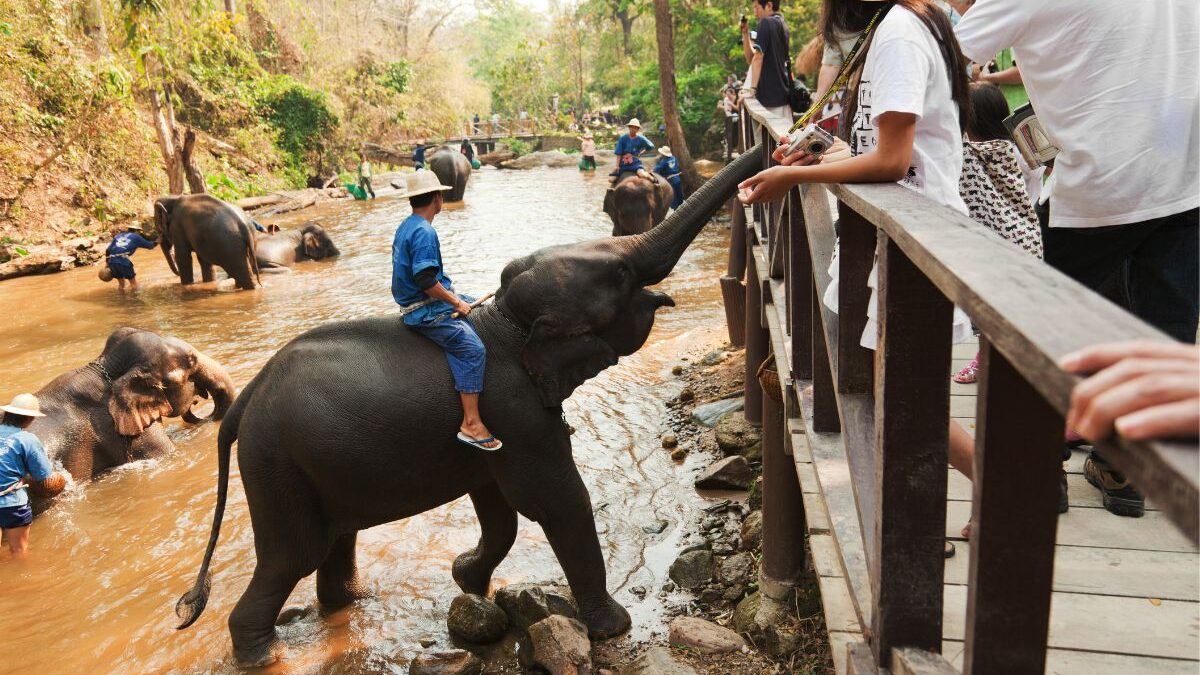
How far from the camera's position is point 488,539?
5051 millimetres

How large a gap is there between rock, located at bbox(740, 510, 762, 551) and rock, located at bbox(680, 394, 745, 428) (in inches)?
77.2

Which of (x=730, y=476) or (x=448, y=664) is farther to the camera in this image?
(x=730, y=476)

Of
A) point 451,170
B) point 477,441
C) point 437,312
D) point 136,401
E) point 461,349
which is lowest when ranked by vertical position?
point 136,401

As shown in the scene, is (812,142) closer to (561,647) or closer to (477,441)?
(477,441)

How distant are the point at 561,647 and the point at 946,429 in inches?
114

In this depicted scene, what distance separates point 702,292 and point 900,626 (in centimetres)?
1073

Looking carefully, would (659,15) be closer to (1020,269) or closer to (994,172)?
(994,172)

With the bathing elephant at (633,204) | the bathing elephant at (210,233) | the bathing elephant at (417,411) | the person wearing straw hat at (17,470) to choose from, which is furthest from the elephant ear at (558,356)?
the bathing elephant at (210,233)

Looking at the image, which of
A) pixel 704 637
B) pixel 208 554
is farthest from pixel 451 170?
pixel 704 637

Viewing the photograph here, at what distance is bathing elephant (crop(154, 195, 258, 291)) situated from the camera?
1348 cm

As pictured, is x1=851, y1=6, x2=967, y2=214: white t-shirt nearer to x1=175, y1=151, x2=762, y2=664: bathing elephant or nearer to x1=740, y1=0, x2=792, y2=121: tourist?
x1=175, y1=151, x2=762, y2=664: bathing elephant

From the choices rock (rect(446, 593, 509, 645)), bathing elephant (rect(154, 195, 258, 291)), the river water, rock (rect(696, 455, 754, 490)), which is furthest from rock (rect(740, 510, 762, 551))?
bathing elephant (rect(154, 195, 258, 291))

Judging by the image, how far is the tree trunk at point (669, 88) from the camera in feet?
55.1

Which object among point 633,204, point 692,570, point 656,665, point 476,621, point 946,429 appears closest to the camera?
point 946,429
